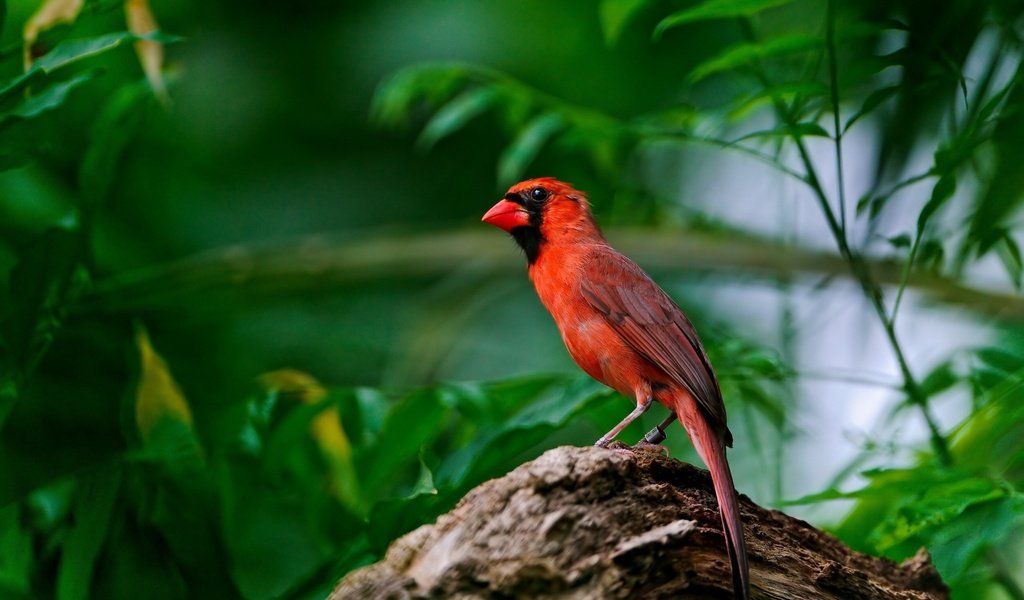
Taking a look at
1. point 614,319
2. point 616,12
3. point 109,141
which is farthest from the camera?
point 616,12

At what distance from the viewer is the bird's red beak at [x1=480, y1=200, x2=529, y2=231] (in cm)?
434

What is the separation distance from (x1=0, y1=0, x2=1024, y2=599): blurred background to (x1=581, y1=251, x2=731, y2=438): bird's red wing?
238 millimetres

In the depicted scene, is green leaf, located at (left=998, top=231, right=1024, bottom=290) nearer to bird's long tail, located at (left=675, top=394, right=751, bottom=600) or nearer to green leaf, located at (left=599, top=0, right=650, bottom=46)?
bird's long tail, located at (left=675, top=394, right=751, bottom=600)

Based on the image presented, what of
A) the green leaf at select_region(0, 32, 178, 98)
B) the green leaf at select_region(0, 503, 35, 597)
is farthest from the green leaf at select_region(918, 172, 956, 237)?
the green leaf at select_region(0, 503, 35, 597)

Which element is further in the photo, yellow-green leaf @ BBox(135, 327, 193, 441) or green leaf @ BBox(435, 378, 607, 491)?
yellow-green leaf @ BBox(135, 327, 193, 441)

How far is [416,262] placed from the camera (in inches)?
208

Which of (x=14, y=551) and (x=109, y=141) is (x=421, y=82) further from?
(x=14, y=551)

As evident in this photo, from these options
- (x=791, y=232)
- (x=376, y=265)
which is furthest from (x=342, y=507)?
(x=791, y=232)

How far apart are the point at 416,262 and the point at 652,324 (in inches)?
78.0

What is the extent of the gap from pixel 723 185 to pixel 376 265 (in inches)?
119

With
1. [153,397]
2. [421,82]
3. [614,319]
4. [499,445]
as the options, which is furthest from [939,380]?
[153,397]

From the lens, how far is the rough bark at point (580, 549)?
2.19 meters

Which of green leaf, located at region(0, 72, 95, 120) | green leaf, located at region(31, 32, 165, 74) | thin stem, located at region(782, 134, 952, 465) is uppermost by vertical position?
thin stem, located at region(782, 134, 952, 465)

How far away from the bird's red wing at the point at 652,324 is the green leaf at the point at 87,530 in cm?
165
